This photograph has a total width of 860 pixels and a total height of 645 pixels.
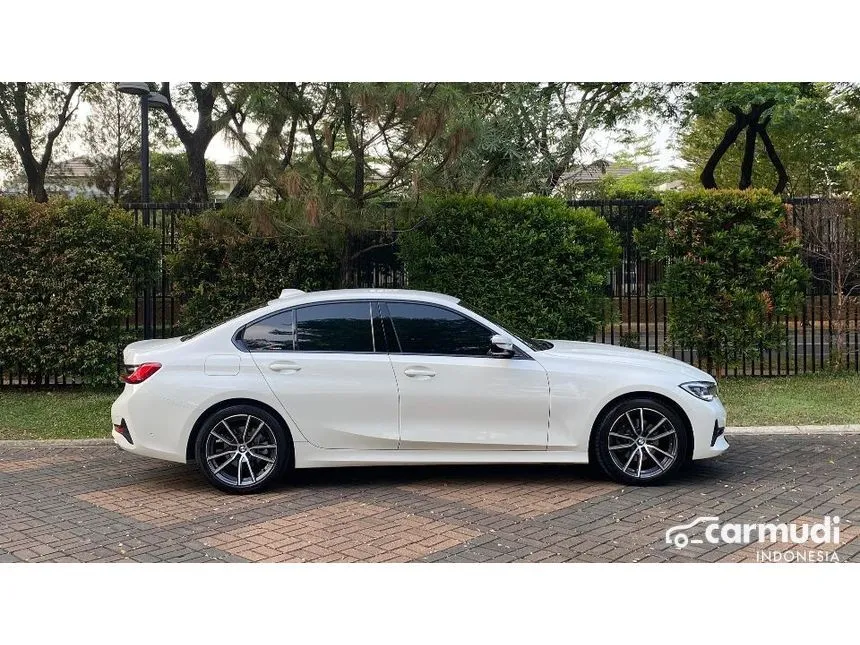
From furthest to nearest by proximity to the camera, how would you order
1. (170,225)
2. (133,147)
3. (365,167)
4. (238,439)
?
1. (133,147)
2. (170,225)
3. (365,167)
4. (238,439)

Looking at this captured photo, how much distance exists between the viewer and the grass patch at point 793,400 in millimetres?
9271

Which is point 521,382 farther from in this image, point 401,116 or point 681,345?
point 681,345

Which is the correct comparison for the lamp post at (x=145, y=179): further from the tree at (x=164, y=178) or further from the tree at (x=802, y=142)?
the tree at (x=802, y=142)

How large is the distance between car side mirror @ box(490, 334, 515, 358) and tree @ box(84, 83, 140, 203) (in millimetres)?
19531

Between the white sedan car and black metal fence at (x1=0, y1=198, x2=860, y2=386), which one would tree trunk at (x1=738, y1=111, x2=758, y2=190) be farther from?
the white sedan car

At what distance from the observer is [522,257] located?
11.4 metres

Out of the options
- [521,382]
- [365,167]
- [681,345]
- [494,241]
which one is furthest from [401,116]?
[681,345]

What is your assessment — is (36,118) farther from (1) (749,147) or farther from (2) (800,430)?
(2) (800,430)

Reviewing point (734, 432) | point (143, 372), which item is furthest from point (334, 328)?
point (734, 432)

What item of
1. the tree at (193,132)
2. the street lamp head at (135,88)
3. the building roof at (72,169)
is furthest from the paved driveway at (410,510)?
the building roof at (72,169)

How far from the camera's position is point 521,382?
264 inches

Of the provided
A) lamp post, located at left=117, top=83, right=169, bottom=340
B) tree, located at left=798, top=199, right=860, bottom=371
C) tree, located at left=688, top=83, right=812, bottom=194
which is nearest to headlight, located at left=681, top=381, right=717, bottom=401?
tree, located at left=798, top=199, right=860, bottom=371

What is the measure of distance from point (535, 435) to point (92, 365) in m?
7.20

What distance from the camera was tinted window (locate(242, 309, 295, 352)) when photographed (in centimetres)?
687
